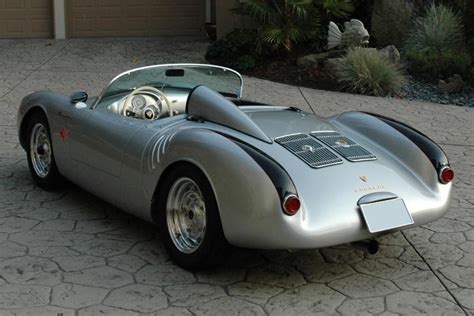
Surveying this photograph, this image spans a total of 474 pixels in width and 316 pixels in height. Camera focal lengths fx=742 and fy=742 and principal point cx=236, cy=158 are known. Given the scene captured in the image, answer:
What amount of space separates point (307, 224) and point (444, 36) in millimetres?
9659

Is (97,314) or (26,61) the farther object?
(26,61)

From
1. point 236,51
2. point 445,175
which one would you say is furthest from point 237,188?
point 236,51

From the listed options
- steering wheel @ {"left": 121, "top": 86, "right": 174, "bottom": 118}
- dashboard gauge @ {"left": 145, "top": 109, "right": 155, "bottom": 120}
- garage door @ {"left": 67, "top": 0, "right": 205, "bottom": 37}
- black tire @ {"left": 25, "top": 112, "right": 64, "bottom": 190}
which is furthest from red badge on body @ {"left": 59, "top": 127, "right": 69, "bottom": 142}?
garage door @ {"left": 67, "top": 0, "right": 205, "bottom": 37}

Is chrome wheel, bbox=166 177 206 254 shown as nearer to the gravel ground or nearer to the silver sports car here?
the silver sports car

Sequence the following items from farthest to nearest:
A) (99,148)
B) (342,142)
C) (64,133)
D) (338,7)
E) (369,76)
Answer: (338,7) → (369,76) → (64,133) → (99,148) → (342,142)

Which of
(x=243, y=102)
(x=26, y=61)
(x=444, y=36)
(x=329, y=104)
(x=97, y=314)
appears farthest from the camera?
(x=26, y=61)

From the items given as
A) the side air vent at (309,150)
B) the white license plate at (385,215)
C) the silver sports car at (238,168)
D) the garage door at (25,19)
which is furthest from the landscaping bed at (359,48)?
the white license plate at (385,215)

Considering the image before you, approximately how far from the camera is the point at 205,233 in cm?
444

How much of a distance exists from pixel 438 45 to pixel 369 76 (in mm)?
2134

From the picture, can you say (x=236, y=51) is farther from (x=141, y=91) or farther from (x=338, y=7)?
(x=141, y=91)

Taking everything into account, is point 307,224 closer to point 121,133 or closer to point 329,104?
point 121,133

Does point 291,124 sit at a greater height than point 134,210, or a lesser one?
greater

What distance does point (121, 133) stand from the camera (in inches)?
206

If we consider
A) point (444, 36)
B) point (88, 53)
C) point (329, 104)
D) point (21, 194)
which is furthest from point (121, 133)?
point (88, 53)
